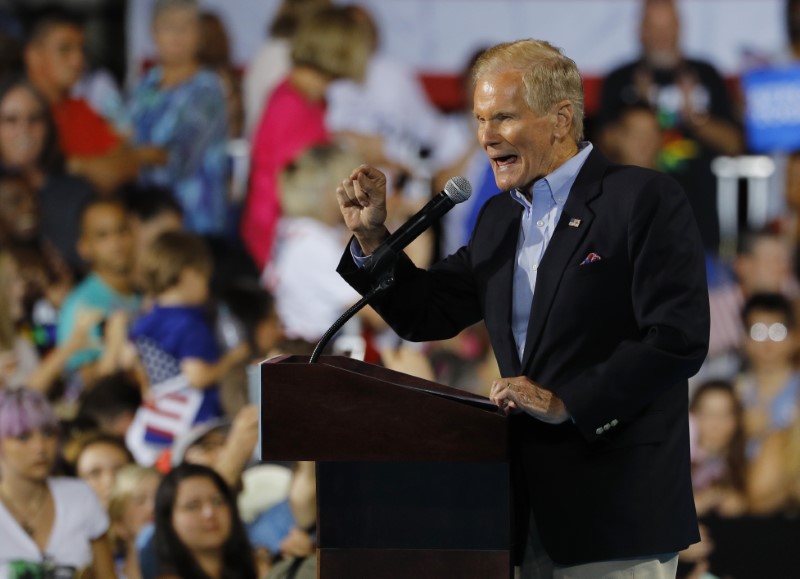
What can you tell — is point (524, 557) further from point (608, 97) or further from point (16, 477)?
point (608, 97)

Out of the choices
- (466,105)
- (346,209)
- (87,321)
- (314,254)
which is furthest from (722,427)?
(346,209)

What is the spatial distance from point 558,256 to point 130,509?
8.58 ft

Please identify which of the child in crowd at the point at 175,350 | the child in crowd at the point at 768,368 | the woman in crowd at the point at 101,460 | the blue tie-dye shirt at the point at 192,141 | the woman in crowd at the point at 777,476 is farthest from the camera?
the blue tie-dye shirt at the point at 192,141

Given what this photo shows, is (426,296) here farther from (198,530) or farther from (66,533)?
(66,533)

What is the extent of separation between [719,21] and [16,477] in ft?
14.3

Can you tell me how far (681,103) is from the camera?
6.60m

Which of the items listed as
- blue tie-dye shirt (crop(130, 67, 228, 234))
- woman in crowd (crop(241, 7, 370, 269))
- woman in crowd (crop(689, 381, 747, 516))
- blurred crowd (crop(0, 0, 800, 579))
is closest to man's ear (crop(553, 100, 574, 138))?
blurred crowd (crop(0, 0, 800, 579))

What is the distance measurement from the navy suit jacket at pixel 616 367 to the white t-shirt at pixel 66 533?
237 centimetres

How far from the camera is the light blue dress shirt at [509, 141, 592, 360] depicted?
2.09 metres

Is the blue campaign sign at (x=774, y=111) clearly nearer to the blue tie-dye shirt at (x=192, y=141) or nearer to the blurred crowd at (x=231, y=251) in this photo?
the blurred crowd at (x=231, y=251)

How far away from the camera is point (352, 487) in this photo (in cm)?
198

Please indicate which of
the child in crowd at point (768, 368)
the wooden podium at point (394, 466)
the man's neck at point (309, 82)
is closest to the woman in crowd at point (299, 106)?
the man's neck at point (309, 82)

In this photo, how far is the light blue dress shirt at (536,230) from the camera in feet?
6.86

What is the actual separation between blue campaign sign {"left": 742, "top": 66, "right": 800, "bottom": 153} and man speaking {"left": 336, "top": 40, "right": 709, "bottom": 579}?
4.74 meters
